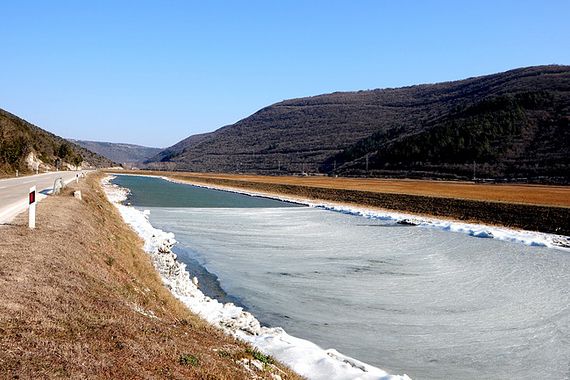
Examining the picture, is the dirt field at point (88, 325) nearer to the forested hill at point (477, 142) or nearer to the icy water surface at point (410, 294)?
the icy water surface at point (410, 294)

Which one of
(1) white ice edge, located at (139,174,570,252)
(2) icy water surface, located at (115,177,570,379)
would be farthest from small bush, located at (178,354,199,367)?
(1) white ice edge, located at (139,174,570,252)

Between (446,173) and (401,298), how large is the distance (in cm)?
8381

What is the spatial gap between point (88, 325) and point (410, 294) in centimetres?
1037

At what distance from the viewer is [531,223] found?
28953 mm

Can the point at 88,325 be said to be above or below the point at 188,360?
above

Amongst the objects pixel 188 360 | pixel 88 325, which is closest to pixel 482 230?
pixel 188 360

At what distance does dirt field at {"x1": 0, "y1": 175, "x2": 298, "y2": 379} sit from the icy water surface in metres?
3.29

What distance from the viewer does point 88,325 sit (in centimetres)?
665

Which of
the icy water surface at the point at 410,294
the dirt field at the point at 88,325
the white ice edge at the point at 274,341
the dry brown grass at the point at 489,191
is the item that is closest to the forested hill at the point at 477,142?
the dry brown grass at the point at 489,191

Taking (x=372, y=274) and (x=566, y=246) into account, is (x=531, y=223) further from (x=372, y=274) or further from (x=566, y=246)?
(x=372, y=274)

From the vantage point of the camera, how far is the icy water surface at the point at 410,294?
1020 cm

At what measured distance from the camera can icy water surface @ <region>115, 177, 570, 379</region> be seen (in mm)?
10195

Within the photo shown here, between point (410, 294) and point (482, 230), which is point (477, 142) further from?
point (410, 294)

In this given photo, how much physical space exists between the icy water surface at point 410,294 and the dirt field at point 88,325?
3.29 meters
